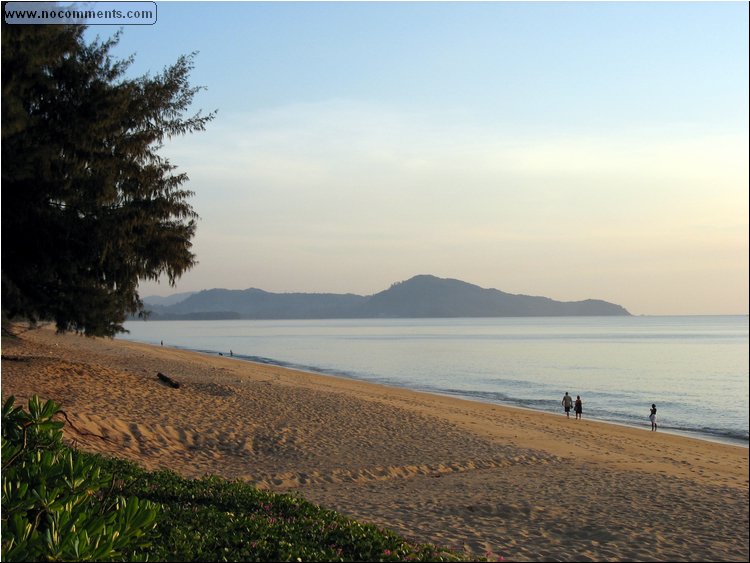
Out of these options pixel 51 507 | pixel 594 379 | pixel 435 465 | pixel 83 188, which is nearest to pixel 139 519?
pixel 51 507

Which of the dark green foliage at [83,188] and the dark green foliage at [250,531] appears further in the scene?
the dark green foliage at [83,188]

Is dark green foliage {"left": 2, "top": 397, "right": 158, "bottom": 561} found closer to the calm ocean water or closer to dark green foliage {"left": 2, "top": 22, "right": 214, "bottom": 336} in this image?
dark green foliage {"left": 2, "top": 22, "right": 214, "bottom": 336}

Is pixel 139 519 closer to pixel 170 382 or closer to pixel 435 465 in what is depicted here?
pixel 435 465

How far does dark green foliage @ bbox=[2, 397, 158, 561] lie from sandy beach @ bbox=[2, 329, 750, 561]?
1.68 m

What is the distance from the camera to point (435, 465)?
1473 cm

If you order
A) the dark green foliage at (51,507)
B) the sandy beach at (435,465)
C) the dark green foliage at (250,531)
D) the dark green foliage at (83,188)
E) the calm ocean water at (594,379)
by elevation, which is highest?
the dark green foliage at (83,188)

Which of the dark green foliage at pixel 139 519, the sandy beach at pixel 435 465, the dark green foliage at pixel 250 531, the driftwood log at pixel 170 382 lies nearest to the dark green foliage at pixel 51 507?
the dark green foliage at pixel 139 519

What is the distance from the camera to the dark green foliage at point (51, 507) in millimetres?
3373

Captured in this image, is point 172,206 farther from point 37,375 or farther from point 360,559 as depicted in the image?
point 360,559

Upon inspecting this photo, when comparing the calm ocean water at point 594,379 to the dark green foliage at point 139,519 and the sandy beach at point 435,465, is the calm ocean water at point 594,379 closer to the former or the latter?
the sandy beach at point 435,465

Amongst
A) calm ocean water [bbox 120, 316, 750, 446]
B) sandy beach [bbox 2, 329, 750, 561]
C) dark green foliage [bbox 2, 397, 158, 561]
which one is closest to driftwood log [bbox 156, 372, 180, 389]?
sandy beach [bbox 2, 329, 750, 561]

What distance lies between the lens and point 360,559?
566cm

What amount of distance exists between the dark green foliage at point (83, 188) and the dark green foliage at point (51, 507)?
1286 centimetres

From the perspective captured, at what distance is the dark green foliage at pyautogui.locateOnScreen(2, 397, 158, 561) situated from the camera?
133 inches
